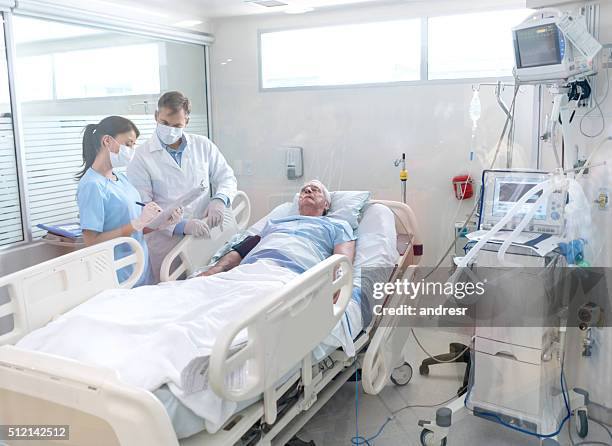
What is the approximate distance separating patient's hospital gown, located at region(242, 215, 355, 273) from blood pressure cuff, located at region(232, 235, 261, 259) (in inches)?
2.3

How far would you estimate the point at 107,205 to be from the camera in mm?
2832

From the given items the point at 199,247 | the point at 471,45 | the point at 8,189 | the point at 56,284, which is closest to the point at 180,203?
the point at 199,247

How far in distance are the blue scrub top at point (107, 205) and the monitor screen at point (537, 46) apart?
1.90 metres

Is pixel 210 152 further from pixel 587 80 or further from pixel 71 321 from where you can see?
pixel 587 80

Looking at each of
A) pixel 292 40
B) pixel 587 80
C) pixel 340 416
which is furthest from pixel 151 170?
pixel 587 80

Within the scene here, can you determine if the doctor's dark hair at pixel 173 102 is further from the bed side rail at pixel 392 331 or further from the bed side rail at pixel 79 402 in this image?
the bed side rail at pixel 79 402

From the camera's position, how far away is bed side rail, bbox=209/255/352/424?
155 cm

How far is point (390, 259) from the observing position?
2865 millimetres

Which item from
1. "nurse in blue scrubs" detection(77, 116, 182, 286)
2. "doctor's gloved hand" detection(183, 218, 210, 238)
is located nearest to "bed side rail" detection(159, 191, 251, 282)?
"doctor's gloved hand" detection(183, 218, 210, 238)

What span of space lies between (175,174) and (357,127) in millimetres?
1113

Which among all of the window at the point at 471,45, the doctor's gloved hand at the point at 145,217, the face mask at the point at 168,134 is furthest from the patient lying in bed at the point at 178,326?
the window at the point at 471,45

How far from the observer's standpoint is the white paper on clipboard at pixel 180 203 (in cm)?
312

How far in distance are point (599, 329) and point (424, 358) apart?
2.76ft

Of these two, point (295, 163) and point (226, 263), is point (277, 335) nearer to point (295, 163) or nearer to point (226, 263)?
point (226, 263)
